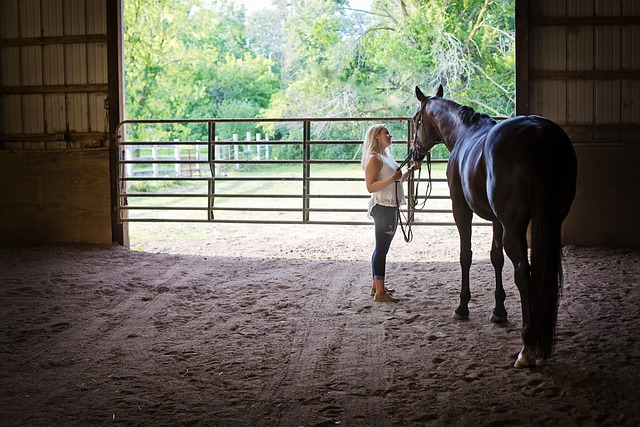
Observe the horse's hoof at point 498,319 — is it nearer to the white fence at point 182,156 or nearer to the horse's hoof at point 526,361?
the horse's hoof at point 526,361

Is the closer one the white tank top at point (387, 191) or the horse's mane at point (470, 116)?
the horse's mane at point (470, 116)

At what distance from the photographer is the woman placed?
474 cm

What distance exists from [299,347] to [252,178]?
3.58 metres

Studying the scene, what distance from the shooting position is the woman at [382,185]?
4.74 meters

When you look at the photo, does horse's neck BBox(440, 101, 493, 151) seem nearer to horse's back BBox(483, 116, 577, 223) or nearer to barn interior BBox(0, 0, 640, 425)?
horse's back BBox(483, 116, 577, 223)

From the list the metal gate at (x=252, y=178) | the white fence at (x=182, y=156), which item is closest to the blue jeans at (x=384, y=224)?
the metal gate at (x=252, y=178)

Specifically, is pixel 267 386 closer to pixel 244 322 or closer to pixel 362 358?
pixel 362 358

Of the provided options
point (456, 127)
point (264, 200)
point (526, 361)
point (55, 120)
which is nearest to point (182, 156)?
point (264, 200)

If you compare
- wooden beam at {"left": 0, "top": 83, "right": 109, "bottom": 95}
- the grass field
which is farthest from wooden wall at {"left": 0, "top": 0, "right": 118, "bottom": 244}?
the grass field

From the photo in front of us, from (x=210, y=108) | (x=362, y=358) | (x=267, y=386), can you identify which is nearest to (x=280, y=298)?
(x=362, y=358)

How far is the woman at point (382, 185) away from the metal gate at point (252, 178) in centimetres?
159

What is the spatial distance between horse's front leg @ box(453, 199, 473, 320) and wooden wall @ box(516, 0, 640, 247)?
293cm

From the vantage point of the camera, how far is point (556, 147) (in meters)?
3.28

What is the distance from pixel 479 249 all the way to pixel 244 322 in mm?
4442
